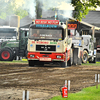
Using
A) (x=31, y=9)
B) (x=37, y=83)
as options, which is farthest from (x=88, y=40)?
(x=37, y=83)

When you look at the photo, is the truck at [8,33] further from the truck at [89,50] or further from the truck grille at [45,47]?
the truck grille at [45,47]

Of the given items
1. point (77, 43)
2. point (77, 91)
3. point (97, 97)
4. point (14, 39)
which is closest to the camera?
point (97, 97)

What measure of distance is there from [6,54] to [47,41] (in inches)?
294

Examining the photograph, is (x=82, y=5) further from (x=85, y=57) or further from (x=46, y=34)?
(x=46, y=34)

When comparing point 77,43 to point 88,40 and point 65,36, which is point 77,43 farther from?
point 65,36

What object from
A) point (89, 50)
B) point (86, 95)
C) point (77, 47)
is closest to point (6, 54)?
point (77, 47)

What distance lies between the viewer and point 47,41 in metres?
22.7

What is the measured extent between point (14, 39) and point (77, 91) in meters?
19.8

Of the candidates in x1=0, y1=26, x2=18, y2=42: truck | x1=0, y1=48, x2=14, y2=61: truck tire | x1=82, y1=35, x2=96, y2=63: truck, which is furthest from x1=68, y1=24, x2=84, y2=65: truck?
x1=0, y1=26, x2=18, y2=42: truck

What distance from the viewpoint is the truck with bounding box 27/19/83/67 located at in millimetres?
22656

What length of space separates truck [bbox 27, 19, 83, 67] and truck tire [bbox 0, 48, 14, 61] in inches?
257

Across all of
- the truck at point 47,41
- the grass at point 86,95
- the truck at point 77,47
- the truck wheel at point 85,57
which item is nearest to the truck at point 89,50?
the truck wheel at point 85,57

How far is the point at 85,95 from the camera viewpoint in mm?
11383

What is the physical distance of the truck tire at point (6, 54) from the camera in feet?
96.1
